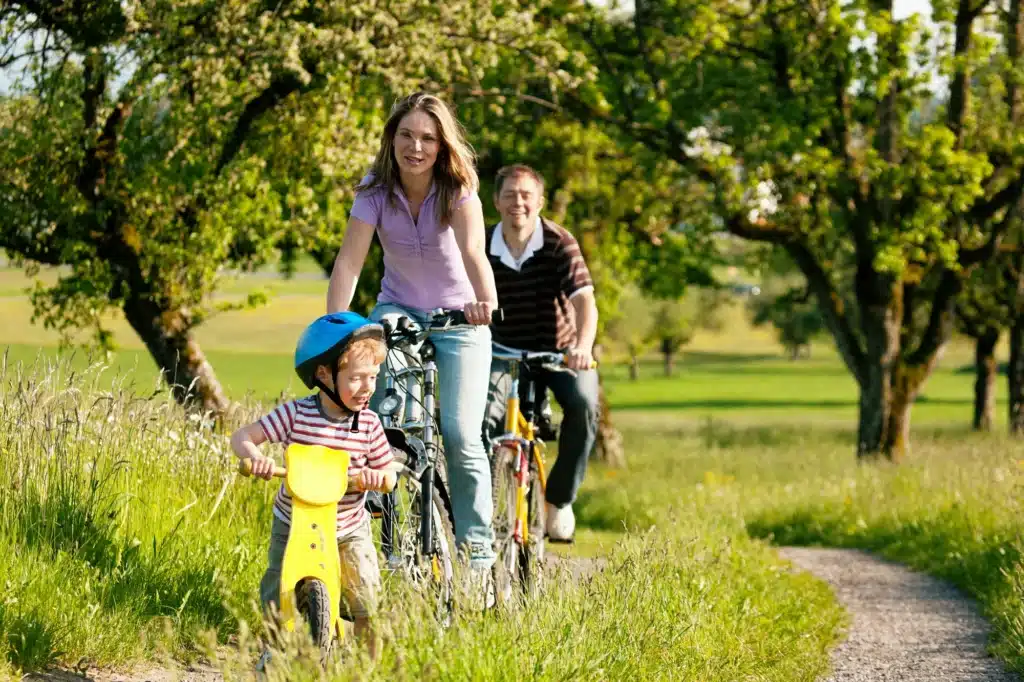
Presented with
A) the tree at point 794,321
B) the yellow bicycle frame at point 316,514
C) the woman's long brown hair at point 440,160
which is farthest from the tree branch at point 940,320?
the tree at point 794,321

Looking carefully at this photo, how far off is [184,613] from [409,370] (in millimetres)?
1510

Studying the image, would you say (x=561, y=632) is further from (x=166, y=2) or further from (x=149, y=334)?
(x=149, y=334)

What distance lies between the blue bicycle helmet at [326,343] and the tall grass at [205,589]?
81 cm

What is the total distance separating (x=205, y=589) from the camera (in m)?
6.13

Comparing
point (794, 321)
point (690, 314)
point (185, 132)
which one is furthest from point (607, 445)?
point (794, 321)

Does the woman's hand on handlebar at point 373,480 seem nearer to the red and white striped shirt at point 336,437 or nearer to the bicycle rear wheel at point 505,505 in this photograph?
the red and white striped shirt at point 336,437

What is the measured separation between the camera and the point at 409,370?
5.60m

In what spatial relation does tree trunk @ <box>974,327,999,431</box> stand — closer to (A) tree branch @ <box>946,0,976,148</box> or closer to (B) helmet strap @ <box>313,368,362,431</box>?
(A) tree branch @ <box>946,0,976,148</box>

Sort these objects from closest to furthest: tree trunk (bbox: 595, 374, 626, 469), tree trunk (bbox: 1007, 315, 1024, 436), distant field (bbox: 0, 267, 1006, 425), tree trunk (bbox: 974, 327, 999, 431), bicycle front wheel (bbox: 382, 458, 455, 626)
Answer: bicycle front wheel (bbox: 382, 458, 455, 626) < distant field (bbox: 0, 267, 1006, 425) < tree trunk (bbox: 595, 374, 626, 469) < tree trunk (bbox: 1007, 315, 1024, 436) < tree trunk (bbox: 974, 327, 999, 431)

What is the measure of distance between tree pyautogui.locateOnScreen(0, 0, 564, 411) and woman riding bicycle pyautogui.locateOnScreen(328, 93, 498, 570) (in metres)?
5.19

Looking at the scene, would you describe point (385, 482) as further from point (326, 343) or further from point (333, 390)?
point (326, 343)

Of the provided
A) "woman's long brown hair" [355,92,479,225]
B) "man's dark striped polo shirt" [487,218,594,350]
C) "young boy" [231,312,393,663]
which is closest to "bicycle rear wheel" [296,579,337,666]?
"young boy" [231,312,393,663]

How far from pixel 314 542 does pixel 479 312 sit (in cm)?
129

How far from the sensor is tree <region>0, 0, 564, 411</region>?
36.1ft
